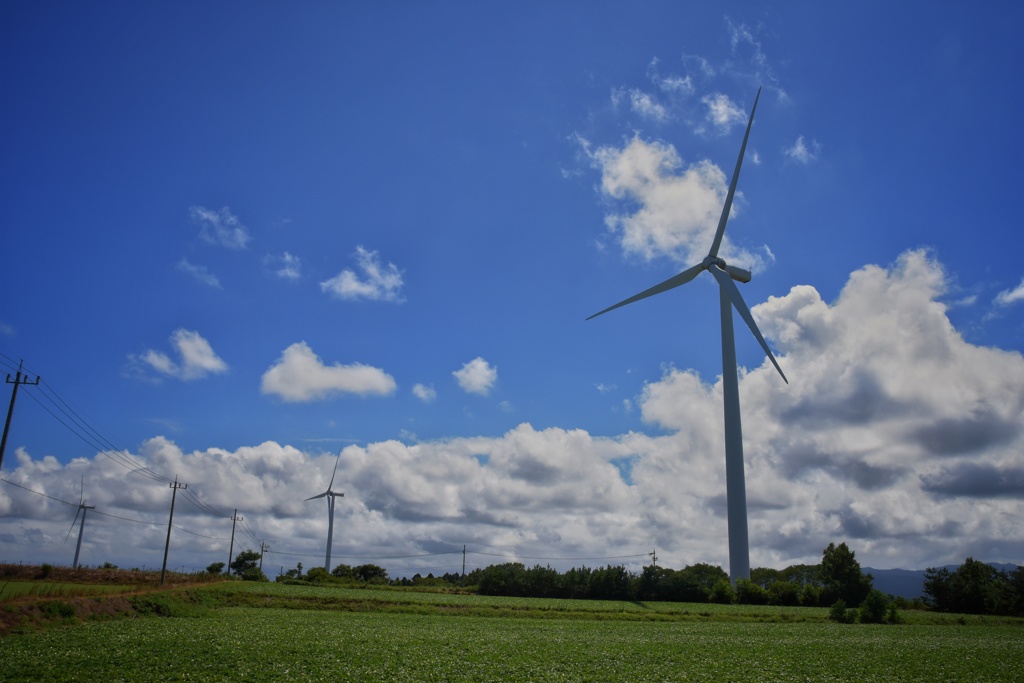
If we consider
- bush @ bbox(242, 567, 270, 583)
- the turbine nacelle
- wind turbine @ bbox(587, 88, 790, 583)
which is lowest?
bush @ bbox(242, 567, 270, 583)

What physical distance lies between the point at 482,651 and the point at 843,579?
73099 millimetres

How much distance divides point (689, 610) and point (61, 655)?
59.7 m

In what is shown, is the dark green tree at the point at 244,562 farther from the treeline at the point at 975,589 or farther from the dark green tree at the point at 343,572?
the treeline at the point at 975,589

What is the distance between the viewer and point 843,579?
295 feet

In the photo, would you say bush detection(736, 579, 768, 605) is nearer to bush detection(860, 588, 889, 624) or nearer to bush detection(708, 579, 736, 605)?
bush detection(708, 579, 736, 605)

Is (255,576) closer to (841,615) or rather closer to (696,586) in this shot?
(696,586)

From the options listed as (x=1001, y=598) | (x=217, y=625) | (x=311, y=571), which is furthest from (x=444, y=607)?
(x=1001, y=598)

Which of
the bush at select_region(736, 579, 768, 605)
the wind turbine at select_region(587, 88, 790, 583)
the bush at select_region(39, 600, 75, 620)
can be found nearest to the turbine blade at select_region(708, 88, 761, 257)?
the wind turbine at select_region(587, 88, 790, 583)

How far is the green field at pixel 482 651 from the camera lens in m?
27.9

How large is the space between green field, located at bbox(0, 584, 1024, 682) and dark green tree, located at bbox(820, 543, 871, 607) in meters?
33.5

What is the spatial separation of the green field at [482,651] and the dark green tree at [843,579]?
33.5 m

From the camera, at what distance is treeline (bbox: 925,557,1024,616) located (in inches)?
3327

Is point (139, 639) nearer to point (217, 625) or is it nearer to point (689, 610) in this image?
point (217, 625)

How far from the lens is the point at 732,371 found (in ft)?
259
